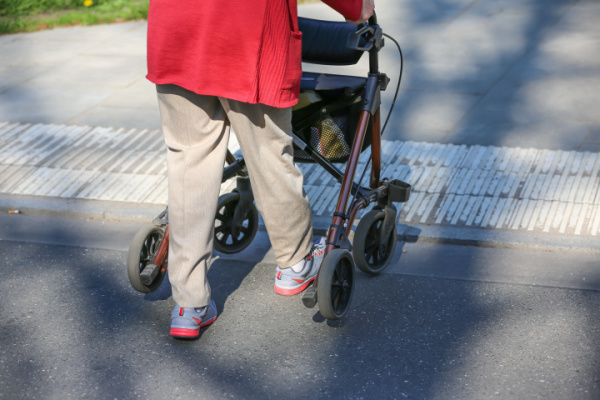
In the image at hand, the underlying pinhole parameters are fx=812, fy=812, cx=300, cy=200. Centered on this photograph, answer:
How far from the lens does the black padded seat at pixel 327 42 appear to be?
3207 millimetres

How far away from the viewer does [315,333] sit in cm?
325

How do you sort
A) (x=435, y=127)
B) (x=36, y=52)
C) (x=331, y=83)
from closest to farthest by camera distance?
1. (x=331, y=83)
2. (x=435, y=127)
3. (x=36, y=52)

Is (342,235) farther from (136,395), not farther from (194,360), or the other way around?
(136,395)

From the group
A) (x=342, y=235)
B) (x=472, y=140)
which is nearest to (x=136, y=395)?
(x=342, y=235)

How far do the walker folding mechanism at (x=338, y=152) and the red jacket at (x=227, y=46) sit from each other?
37 centimetres

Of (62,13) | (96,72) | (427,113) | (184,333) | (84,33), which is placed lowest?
(62,13)

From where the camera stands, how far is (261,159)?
304 cm

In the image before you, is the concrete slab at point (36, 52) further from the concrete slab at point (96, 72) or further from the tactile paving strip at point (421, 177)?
the tactile paving strip at point (421, 177)

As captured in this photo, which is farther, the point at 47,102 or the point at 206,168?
the point at 47,102

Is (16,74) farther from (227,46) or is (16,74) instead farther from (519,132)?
(227,46)

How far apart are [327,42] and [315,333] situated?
116cm

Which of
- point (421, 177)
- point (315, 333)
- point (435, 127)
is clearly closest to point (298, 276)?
point (315, 333)

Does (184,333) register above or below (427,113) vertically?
above

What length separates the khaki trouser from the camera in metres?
2.92
